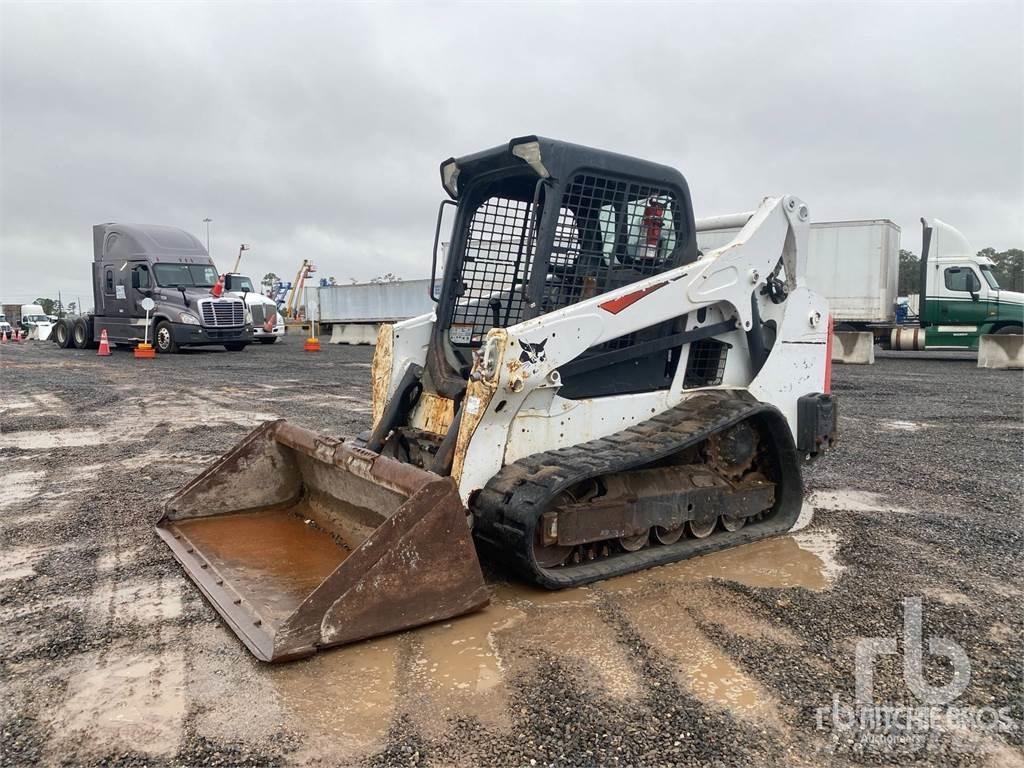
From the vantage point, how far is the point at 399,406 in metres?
4.71

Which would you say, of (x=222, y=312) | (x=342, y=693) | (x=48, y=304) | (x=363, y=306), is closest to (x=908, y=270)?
(x=363, y=306)

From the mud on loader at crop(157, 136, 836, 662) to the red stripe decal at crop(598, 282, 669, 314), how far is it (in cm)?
1

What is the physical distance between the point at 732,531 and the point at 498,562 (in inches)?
60.9

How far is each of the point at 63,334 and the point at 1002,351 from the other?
26.0 metres

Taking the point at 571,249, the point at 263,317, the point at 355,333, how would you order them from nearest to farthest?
the point at 571,249
the point at 263,317
the point at 355,333

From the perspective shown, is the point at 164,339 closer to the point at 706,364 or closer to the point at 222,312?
→ the point at 222,312

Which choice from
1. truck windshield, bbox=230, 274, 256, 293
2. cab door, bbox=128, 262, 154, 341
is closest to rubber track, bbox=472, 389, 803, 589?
cab door, bbox=128, 262, 154, 341

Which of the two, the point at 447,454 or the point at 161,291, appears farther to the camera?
the point at 161,291

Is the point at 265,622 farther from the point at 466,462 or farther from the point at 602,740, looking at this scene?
the point at 602,740

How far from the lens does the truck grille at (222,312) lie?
65.1ft

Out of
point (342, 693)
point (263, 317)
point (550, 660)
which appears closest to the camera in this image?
point (342, 693)

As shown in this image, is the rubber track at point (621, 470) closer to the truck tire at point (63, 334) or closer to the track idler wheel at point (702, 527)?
the track idler wheel at point (702, 527)

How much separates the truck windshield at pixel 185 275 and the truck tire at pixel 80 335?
4.32m

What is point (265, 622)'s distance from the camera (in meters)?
3.17
